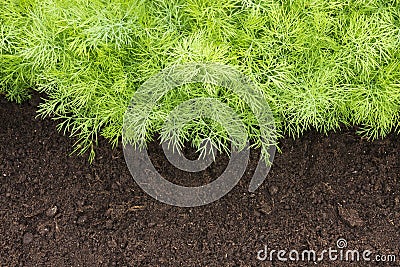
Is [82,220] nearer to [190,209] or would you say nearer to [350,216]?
[190,209]

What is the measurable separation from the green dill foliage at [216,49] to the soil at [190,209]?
0.21 m

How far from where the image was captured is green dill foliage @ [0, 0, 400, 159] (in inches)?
68.5

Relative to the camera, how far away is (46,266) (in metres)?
1.96

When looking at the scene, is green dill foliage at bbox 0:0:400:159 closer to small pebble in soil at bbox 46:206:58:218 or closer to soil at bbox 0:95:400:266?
soil at bbox 0:95:400:266

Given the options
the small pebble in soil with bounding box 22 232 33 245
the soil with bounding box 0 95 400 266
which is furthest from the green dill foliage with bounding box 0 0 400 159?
the small pebble in soil with bounding box 22 232 33 245

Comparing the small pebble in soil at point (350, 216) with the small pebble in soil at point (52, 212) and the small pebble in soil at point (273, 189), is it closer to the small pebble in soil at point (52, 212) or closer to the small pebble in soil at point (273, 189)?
the small pebble in soil at point (273, 189)

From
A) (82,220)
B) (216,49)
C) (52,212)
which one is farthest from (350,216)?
(52,212)

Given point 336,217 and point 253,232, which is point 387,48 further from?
point 253,232

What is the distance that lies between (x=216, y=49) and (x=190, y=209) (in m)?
0.62

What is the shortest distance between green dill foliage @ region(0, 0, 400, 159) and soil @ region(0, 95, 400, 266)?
0.21 m

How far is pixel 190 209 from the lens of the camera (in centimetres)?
199

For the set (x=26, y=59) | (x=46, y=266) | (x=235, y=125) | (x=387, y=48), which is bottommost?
(x=46, y=266)

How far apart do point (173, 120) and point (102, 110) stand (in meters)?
0.25

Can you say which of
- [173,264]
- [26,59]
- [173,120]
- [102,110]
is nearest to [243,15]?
[173,120]
